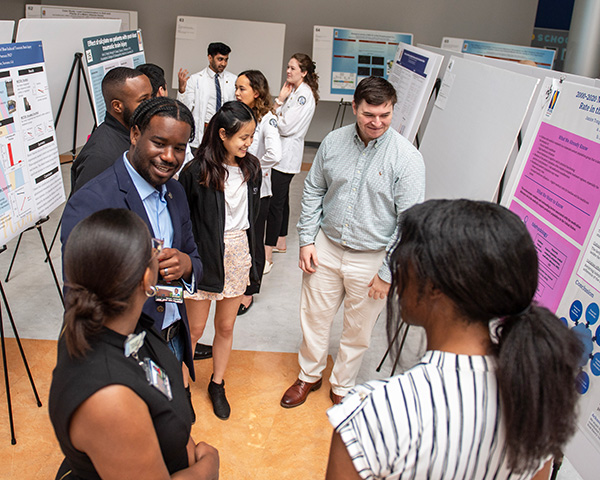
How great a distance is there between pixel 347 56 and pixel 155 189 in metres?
6.37

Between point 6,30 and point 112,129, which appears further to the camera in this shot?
point 6,30

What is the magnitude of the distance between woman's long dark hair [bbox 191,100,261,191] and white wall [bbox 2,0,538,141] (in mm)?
5567

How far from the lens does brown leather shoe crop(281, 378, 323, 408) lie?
284 cm

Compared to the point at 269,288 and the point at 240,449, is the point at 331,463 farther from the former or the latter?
the point at 269,288

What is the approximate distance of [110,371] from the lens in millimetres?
1024

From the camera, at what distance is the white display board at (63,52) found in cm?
325

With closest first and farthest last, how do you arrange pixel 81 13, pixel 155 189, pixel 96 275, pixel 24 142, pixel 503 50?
pixel 96 275 < pixel 155 189 < pixel 24 142 < pixel 81 13 < pixel 503 50

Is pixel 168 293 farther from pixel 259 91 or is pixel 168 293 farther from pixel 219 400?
pixel 259 91

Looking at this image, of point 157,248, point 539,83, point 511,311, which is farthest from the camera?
point 539,83

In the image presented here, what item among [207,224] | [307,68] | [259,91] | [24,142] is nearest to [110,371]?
[207,224]

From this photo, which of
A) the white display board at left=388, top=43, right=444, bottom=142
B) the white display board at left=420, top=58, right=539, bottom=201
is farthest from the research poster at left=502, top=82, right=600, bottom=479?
the white display board at left=388, top=43, right=444, bottom=142

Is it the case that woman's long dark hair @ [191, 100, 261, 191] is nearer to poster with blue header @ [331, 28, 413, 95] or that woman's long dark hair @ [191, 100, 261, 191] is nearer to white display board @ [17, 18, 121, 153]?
white display board @ [17, 18, 121, 153]

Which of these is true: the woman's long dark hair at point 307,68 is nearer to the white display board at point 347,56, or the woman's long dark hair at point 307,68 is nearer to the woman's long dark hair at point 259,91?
the woman's long dark hair at point 259,91

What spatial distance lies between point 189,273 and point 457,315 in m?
1.19
